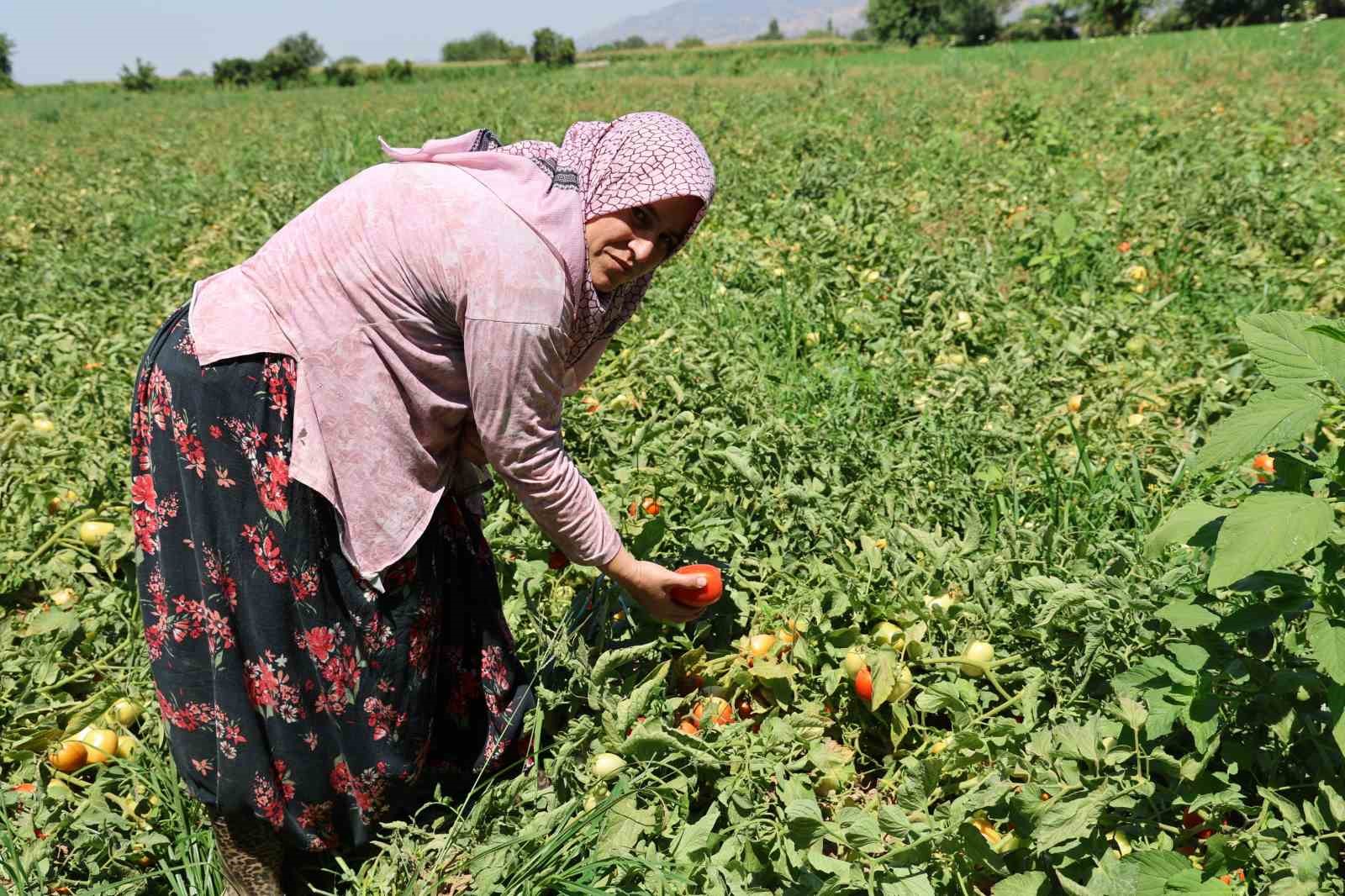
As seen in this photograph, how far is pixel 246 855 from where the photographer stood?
1.76 meters

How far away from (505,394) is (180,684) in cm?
83

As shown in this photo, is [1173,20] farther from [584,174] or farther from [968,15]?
[584,174]

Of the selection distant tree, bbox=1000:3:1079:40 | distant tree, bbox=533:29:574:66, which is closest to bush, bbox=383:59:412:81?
distant tree, bbox=533:29:574:66

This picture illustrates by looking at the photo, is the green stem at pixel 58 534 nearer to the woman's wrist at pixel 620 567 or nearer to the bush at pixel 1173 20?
the woman's wrist at pixel 620 567

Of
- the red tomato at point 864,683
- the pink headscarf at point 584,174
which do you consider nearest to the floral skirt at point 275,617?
the pink headscarf at point 584,174

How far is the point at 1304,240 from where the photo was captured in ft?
14.0

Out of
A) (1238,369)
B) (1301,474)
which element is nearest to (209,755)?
(1301,474)

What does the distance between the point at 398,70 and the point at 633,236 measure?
37157 mm

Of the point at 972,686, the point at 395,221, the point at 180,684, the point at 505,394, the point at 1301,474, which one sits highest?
the point at 395,221

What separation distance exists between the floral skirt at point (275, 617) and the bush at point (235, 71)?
42.7 metres

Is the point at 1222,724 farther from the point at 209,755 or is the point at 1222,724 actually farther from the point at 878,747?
the point at 209,755

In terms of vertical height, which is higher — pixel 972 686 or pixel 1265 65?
pixel 1265 65

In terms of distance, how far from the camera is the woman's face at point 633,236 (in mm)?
1453

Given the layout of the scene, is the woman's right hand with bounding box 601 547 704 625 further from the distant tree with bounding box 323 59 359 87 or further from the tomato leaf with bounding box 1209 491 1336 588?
the distant tree with bounding box 323 59 359 87
